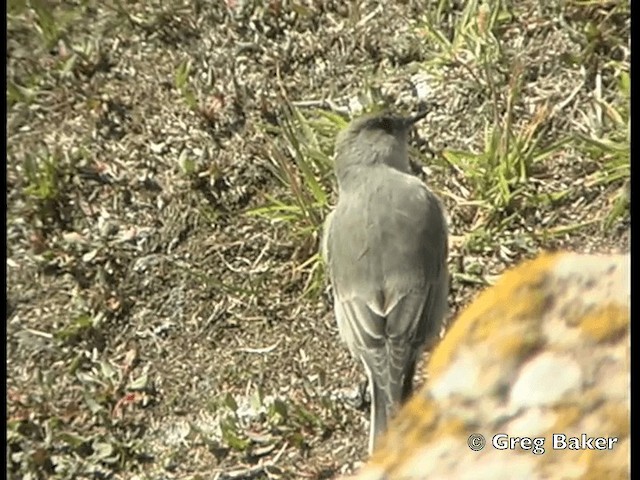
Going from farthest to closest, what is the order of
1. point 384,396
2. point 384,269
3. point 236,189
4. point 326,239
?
point 236,189 < point 326,239 < point 384,269 < point 384,396

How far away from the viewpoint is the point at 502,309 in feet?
13.7

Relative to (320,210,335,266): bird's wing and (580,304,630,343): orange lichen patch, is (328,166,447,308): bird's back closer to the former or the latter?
(320,210,335,266): bird's wing

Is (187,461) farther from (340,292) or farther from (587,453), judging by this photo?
(587,453)

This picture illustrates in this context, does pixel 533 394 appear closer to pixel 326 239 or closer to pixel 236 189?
A: pixel 326 239

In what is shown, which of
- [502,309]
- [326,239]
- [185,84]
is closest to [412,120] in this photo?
[326,239]

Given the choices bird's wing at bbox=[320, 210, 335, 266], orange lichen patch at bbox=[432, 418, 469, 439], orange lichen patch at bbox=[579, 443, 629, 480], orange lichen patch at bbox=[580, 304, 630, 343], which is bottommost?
bird's wing at bbox=[320, 210, 335, 266]

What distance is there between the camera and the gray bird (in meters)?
5.05

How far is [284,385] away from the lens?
5.70 meters

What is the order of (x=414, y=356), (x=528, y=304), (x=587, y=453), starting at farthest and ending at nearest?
(x=414, y=356), (x=528, y=304), (x=587, y=453)

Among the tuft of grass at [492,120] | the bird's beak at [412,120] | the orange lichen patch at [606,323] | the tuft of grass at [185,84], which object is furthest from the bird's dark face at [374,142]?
the orange lichen patch at [606,323]

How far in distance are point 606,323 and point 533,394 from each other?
41 centimetres

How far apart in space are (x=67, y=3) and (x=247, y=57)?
1.22m

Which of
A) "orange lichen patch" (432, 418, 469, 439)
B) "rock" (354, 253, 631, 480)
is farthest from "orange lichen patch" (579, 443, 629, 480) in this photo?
"orange lichen patch" (432, 418, 469, 439)

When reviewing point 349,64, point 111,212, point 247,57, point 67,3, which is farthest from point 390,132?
point 67,3
